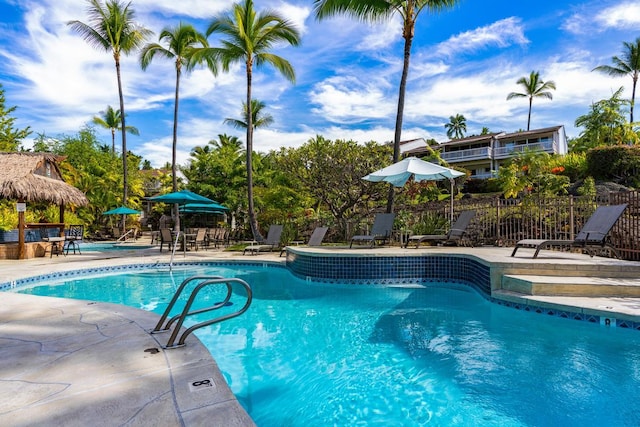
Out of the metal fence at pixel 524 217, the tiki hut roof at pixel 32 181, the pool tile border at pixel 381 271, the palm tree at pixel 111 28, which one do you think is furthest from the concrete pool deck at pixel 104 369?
the palm tree at pixel 111 28

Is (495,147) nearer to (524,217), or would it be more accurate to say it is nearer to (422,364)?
(524,217)

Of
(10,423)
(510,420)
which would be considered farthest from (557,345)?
(10,423)

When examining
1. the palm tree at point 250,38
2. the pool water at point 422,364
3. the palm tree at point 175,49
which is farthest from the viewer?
the palm tree at point 175,49

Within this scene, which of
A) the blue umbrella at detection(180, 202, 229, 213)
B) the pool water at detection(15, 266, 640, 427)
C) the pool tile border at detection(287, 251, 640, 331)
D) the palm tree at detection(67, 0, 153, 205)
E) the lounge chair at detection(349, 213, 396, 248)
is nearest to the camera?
the pool water at detection(15, 266, 640, 427)

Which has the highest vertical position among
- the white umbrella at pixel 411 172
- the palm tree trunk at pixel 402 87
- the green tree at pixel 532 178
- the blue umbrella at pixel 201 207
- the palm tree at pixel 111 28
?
the palm tree at pixel 111 28

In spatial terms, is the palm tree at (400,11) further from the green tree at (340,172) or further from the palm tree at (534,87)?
the palm tree at (534,87)

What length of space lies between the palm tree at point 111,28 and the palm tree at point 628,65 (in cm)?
3791

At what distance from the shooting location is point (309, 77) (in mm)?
21812

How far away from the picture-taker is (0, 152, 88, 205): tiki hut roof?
12797 mm

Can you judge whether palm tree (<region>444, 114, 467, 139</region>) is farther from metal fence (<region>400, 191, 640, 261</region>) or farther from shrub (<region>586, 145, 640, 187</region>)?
metal fence (<region>400, 191, 640, 261</region>)

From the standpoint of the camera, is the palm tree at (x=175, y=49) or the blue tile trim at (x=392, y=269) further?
the palm tree at (x=175, y=49)

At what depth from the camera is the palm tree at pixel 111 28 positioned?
2141 centimetres

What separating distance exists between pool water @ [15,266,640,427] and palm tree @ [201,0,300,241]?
10.9 meters

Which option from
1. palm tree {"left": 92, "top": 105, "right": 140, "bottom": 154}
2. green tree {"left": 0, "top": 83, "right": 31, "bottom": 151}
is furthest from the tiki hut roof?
palm tree {"left": 92, "top": 105, "right": 140, "bottom": 154}
